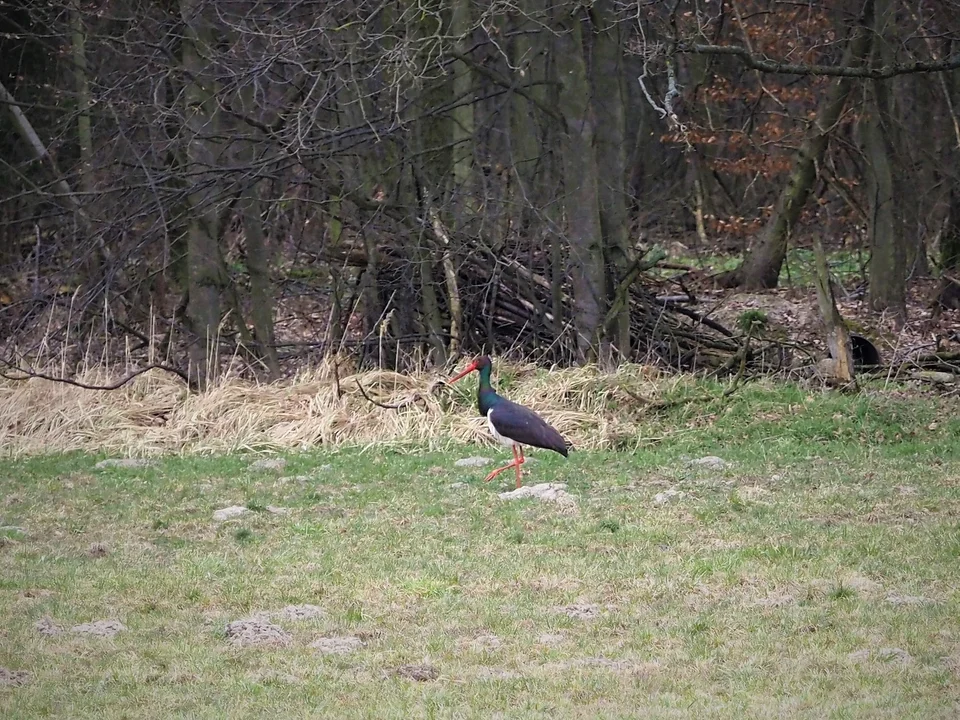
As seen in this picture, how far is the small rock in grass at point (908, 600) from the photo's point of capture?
7.04 m

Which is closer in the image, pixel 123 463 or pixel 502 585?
pixel 502 585

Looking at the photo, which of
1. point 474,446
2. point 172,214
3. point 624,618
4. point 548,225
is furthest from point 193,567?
point 172,214

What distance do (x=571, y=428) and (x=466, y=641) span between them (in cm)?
649

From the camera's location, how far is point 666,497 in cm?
1005

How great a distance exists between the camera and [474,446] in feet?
42.2

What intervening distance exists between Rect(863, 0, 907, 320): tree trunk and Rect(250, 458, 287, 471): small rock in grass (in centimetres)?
1174

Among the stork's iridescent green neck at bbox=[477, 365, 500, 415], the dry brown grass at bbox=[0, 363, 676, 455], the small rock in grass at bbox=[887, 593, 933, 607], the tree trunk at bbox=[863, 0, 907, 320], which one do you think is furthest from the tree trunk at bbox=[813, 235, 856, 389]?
the small rock in grass at bbox=[887, 593, 933, 607]

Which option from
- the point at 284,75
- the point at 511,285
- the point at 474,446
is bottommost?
the point at 474,446

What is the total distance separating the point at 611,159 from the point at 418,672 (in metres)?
11.0

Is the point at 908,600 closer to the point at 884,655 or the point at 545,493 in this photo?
the point at 884,655

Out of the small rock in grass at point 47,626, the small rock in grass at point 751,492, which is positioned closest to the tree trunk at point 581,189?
the small rock in grass at point 751,492

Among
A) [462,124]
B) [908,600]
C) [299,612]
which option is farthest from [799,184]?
[299,612]

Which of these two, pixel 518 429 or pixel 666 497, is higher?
pixel 518 429

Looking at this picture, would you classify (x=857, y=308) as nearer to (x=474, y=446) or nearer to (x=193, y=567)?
(x=474, y=446)
